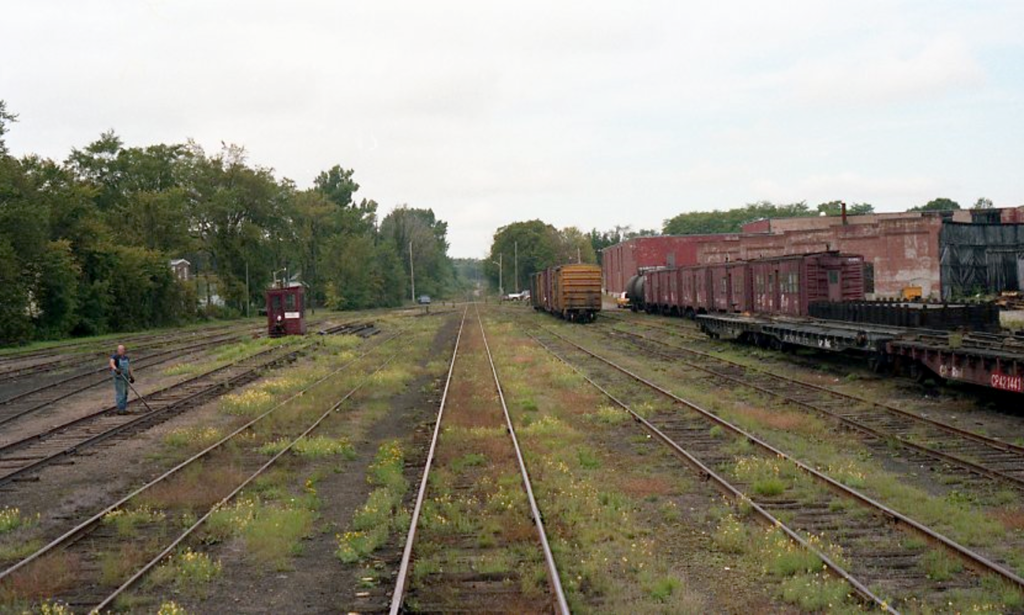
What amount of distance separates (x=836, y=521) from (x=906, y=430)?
19.1 feet

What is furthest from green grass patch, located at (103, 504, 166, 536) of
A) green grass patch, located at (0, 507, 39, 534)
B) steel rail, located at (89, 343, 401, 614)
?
green grass patch, located at (0, 507, 39, 534)

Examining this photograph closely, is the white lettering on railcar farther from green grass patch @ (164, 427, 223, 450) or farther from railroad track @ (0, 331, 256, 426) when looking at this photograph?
railroad track @ (0, 331, 256, 426)

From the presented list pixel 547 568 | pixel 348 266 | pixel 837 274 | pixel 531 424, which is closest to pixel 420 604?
pixel 547 568

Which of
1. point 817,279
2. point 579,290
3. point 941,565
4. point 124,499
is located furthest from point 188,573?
point 579,290

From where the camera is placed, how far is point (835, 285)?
28250 millimetres

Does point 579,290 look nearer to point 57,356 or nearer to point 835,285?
point 835,285

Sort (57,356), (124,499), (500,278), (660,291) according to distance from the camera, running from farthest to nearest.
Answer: (500,278), (660,291), (57,356), (124,499)

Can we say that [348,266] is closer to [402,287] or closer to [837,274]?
[402,287]

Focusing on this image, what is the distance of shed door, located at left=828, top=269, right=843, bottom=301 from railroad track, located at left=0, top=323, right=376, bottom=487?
1854cm

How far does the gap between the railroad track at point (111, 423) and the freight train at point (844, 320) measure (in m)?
15.5

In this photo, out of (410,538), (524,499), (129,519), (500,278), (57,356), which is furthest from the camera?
(500,278)

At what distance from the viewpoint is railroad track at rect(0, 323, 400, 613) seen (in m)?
7.48

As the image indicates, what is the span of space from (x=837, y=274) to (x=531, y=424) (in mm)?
16938

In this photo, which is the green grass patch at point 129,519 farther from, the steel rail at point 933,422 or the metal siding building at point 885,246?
the metal siding building at point 885,246
